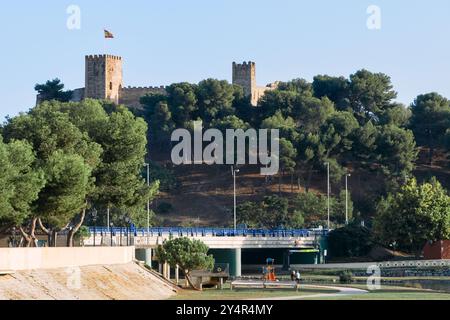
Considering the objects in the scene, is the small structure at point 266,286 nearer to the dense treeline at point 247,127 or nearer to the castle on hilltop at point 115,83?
the dense treeline at point 247,127

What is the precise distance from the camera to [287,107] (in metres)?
159

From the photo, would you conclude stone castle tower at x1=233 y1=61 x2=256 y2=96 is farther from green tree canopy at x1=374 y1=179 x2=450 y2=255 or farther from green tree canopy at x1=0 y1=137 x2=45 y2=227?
green tree canopy at x1=0 y1=137 x2=45 y2=227

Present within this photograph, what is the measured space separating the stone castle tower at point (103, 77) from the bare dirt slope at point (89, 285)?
110035 millimetres

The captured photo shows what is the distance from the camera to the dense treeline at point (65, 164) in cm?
6075

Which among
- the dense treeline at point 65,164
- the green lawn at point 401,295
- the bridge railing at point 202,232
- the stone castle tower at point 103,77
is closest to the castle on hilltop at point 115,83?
the stone castle tower at point 103,77

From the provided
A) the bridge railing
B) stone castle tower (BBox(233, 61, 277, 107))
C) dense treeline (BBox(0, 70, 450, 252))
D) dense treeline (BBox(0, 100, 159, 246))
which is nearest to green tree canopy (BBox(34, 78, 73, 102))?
dense treeline (BBox(0, 70, 450, 252))

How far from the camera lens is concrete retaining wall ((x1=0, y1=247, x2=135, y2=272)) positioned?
49659 millimetres

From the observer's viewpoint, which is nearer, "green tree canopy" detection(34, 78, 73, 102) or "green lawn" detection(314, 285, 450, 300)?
"green lawn" detection(314, 285, 450, 300)

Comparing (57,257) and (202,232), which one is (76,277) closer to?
(57,257)

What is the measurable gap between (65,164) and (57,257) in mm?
9444

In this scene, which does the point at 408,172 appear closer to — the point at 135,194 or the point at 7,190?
the point at 135,194

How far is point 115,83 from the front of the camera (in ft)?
594

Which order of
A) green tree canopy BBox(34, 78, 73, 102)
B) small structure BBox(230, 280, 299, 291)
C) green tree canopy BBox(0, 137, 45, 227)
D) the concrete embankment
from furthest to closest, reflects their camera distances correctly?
green tree canopy BBox(34, 78, 73, 102) → small structure BBox(230, 280, 299, 291) → green tree canopy BBox(0, 137, 45, 227) → the concrete embankment

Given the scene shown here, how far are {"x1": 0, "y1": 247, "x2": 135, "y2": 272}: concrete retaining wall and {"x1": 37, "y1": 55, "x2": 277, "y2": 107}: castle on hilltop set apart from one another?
361 ft
